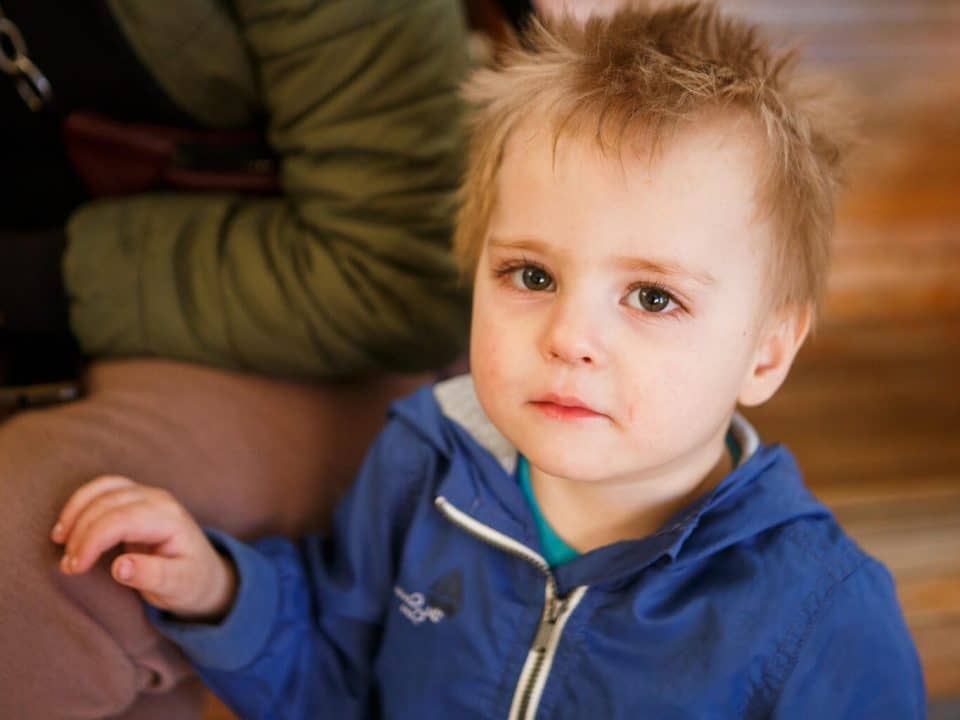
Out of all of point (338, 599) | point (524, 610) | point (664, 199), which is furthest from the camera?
point (338, 599)

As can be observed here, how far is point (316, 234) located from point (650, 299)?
34cm

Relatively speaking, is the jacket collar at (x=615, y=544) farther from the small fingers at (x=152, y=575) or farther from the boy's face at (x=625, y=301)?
the small fingers at (x=152, y=575)

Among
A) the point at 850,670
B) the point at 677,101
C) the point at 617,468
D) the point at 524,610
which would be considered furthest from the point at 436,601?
the point at 677,101

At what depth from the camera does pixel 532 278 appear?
75 cm

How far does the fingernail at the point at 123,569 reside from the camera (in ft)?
2.46

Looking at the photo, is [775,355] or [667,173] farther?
[775,355]

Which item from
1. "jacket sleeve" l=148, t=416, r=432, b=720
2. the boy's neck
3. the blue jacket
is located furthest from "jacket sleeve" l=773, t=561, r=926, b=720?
"jacket sleeve" l=148, t=416, r=432, b=720

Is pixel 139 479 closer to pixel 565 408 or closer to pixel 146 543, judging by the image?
pixel 146 543

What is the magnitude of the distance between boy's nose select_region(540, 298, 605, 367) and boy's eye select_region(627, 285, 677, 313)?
33 mm

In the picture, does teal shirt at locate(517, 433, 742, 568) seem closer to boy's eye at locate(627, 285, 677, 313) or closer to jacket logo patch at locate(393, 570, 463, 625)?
jacket logo patch at locate(393, 570, 463, 625)

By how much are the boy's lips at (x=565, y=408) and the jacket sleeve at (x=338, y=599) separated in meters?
0.21

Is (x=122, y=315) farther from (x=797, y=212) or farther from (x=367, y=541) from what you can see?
(x=797, y=212)

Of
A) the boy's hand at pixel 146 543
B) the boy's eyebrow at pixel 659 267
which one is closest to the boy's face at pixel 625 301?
the boy's eyebrow at pixel 659 267

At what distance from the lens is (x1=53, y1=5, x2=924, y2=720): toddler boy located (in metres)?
0.70
